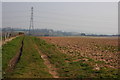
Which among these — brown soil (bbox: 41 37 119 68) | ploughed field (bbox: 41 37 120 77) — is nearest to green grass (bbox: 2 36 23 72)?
ploughed field (bbox: 41 37 120 77)

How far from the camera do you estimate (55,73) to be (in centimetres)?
1180

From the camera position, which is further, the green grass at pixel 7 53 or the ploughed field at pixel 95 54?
the green grass at pixel 7 53

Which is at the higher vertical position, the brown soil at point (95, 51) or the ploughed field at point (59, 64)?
the brown soil at point (95, 51)

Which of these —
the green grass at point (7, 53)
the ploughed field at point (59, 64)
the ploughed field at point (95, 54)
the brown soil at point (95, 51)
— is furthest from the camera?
the brown soil at point (95, 51)

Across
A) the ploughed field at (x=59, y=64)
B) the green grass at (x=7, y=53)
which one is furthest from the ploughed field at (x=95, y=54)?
the green grass at (x=7, y=53)

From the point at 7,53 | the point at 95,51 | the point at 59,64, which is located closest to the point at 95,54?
the point at 95,51

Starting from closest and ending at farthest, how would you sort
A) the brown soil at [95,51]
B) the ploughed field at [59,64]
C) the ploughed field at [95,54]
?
1. the ploughed field at [59,64]
2. the ploughed field at [95,54]
3. the brown soil at [95,51]

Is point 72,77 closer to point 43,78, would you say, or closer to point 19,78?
point 43,78

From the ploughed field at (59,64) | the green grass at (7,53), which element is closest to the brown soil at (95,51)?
the ploughed field at (59,64)

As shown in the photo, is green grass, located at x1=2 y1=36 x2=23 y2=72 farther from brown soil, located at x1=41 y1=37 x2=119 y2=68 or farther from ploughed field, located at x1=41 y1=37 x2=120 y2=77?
brown soil, located at x1=41 y1=37 x2=119 y2=68

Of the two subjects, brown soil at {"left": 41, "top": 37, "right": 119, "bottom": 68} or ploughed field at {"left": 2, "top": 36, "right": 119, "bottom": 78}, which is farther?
brown soil at {"left": 41, "top": 37, "right": 119, "bottom": 68}

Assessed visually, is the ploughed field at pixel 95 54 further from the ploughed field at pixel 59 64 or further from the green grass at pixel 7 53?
the green grass at pixel 7 53

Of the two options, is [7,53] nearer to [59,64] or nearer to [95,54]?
[59,64]

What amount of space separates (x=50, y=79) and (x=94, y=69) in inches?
132
